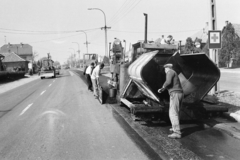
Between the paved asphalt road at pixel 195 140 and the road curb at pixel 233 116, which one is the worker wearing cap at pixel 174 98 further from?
the road curb at pixel 233 116

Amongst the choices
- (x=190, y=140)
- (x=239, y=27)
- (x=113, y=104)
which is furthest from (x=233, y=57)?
(x=190, y=140)

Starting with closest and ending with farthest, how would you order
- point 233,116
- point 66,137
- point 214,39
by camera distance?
point 66,137 → point 233,116 → point 214,39

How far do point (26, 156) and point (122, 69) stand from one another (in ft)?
15.9

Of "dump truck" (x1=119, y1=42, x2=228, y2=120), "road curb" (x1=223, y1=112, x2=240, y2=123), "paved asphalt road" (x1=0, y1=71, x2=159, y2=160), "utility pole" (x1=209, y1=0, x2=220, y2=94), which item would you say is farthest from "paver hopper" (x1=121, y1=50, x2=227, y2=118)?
"utility pole" (x1=209, y1=0, x2=220, y2=94)

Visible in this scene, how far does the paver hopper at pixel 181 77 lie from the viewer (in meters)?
6.30

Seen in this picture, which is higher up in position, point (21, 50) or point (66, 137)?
point (21, 50)

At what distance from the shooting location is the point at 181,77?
7.29m

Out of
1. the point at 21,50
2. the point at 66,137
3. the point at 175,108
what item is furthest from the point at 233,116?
the point at 21,50

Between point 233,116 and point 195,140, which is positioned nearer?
point 195,140

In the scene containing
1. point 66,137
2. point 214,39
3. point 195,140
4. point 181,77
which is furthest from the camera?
point 214,39

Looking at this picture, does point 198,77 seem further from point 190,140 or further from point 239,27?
point 239,27

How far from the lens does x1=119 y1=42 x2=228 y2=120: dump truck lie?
6328mm

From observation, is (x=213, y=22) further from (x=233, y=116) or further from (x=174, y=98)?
(x=174, y=98)

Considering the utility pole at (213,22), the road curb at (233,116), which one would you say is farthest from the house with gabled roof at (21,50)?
the road curb at (233,116)
